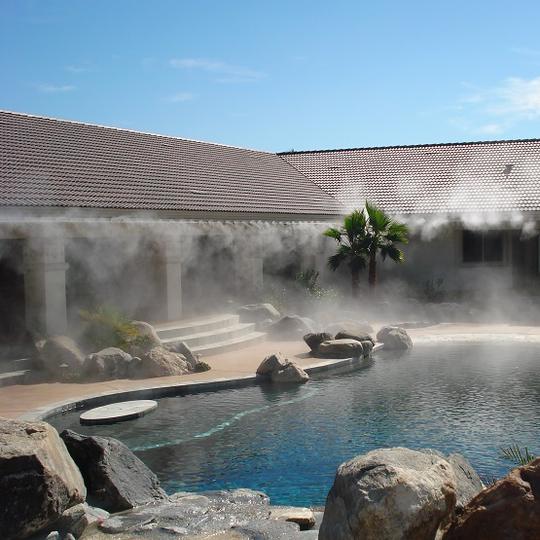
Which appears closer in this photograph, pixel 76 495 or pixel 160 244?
pixel 76 495

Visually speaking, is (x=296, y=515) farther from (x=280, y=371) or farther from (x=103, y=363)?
(x=103, y=363)

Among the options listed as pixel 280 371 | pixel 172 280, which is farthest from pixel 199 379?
pixel 172 280

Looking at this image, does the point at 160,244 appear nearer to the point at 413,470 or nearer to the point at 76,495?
the point at 76,495

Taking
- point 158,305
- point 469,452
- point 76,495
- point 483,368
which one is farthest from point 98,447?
point 158,305

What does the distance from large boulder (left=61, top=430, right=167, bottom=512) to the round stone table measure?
266cm

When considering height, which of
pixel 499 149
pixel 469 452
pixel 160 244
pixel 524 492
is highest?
pixel 499 149

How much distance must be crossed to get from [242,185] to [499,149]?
11.1 m

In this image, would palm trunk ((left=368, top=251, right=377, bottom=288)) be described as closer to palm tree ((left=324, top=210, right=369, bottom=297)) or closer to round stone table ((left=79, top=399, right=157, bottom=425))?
palm tree ((left=324, top=210, right=369, bottom=297))

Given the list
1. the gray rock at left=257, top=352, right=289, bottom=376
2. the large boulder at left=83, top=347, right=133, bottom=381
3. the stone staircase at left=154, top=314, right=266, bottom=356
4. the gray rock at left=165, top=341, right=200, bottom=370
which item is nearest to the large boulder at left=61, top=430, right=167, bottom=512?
the large boulder at left=83, top=347, right=133, bottom=381

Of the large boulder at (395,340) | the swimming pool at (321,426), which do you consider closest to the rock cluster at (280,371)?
the swimming pool at (321,426)

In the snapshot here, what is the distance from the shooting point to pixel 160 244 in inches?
756

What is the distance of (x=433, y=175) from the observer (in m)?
28.0

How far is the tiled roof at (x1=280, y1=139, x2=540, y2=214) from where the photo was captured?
25.3 m

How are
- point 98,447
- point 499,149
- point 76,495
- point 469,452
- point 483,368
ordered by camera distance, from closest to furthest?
point 76,495 < point 98,447 < point 469,452 < point 483,368 < point 499,149
